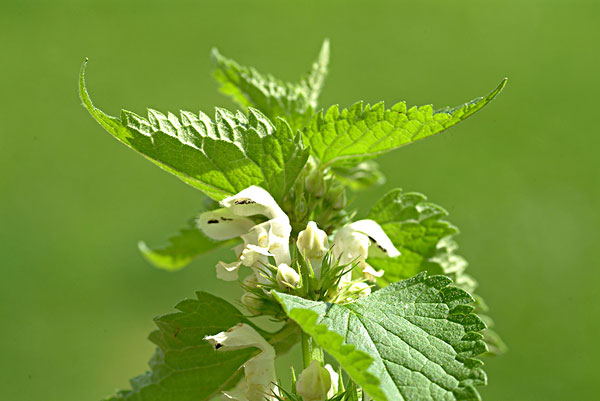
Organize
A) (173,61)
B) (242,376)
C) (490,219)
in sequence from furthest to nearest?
(173,61) → (490,219) → (242,376)

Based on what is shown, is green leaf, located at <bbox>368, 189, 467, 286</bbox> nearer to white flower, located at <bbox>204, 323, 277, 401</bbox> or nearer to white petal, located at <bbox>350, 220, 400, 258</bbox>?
white petal, located at <bbox>350, 220, 400, 258</bbox>

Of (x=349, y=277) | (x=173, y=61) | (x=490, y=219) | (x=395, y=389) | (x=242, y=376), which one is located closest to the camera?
(x=395, y=389)

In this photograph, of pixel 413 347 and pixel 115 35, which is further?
pixel 115 35

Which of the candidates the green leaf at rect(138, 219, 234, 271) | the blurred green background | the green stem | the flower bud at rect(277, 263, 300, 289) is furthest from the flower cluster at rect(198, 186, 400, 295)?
the blurred green background

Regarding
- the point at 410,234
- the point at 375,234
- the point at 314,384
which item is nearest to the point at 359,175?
the point at 410,234
